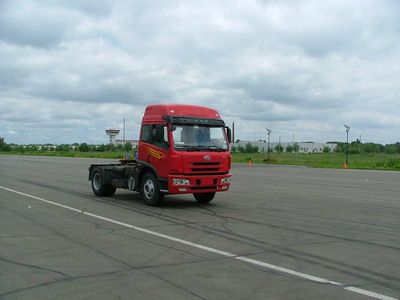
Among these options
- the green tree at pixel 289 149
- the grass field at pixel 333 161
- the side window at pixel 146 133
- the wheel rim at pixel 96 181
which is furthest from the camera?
the green tree at pixel 289 149

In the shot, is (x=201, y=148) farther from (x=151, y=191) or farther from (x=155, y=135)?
(x=151, y=191)

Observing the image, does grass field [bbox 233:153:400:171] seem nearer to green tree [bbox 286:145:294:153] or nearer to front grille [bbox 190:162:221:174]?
front grille [bbox 190:162:221:174]

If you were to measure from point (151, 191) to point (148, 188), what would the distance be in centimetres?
23

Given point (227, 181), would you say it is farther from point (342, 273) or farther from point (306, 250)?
point (342, 273)

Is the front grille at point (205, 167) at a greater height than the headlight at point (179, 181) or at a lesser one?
greater

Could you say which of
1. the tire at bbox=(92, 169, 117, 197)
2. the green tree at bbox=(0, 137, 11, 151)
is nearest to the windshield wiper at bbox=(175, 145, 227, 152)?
the tire at bbox=(92, 169, 117, 197)

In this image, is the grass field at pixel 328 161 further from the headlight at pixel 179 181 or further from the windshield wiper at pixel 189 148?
the headlight at pixel 179 181

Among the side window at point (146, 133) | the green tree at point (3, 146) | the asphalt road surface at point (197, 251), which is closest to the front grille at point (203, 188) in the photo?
the asphalt road surface at point (197, 251)

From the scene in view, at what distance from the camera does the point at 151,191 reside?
45.2 feet

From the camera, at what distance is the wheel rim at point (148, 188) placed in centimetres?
1380

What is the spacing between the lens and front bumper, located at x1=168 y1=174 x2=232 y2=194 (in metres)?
13.1

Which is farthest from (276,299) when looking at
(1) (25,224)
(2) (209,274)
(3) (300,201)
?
(3) (300,201)

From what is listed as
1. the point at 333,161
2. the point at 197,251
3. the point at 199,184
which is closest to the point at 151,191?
the point at 199,184

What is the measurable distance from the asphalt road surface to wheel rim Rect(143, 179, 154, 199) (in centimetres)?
43
